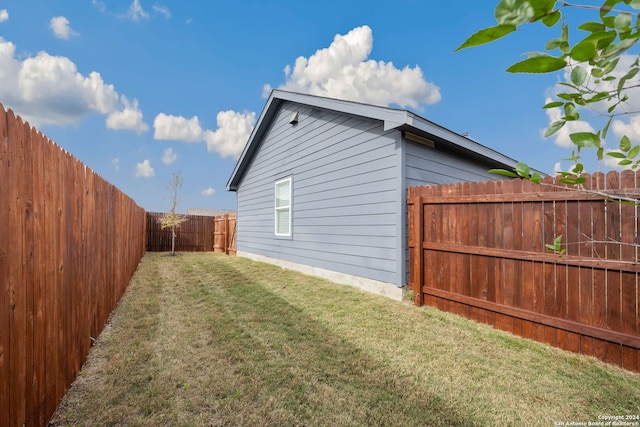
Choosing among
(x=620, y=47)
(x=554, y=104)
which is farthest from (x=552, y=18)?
(x=554, y=104)

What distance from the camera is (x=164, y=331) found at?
3594 mm

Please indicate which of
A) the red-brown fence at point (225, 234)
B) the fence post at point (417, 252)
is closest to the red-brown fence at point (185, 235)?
the red-brown fence at point (225, 234)

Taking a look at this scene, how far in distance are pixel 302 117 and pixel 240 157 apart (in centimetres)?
402

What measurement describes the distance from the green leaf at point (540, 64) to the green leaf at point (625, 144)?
619mm

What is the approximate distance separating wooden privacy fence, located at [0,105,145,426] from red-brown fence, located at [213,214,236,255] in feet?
33.9

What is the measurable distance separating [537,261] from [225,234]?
1301 cm

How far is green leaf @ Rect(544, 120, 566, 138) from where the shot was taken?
2.29ft

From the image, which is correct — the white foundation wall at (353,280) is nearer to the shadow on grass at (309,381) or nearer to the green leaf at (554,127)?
the shadow on grass at (309,381)

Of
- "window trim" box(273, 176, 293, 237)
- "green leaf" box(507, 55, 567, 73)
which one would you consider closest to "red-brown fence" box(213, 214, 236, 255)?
"window trim" box(273, 176, 293, 237)

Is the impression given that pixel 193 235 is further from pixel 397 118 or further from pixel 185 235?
pixel 397 118

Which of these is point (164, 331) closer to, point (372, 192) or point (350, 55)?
point (372, 192)

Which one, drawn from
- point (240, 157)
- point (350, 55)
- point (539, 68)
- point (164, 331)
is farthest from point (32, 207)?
point (350, 55)

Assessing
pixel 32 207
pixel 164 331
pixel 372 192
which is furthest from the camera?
pixel 372 192

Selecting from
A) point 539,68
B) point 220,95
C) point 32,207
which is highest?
point 220,95
